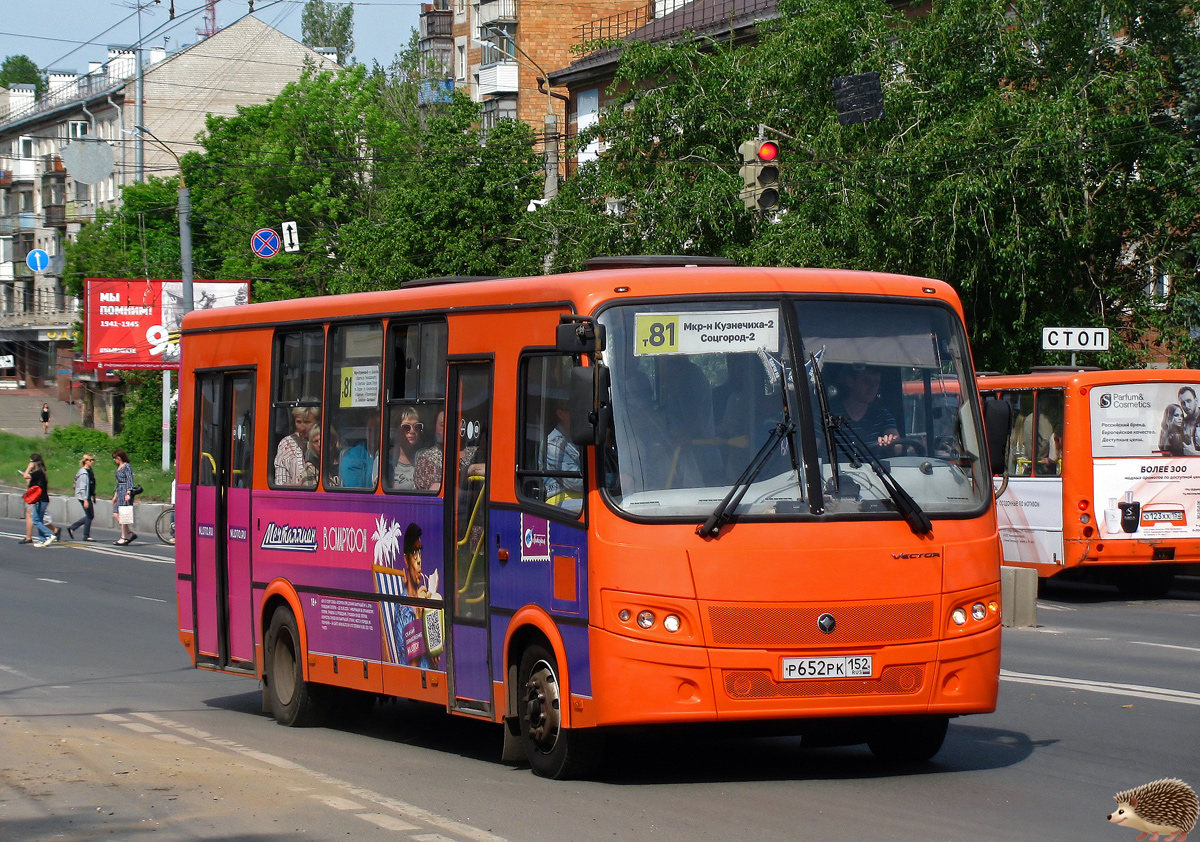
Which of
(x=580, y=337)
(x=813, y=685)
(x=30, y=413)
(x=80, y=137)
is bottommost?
(x=813, y=685)

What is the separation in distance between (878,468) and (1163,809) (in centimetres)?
283

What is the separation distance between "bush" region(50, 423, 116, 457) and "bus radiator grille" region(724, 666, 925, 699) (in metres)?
58.4

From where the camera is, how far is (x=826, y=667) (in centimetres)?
827

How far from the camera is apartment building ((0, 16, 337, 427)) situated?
8844cm

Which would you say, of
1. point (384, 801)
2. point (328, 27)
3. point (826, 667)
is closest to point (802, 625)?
point (826, 667)

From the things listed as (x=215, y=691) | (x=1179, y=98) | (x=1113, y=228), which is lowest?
(x=215, y=691)

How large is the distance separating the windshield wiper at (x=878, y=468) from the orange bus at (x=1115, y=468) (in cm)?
1426

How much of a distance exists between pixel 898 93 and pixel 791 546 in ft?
68.4

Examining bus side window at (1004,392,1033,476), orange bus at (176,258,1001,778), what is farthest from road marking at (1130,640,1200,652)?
orange bus at (176,258,1001,778)

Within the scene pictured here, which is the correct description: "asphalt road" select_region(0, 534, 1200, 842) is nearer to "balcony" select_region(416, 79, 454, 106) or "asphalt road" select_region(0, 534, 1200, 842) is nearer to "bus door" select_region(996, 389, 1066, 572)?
"bus door" select_region(996, 389, 1066, 572)

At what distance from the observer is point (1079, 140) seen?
84.3 feet

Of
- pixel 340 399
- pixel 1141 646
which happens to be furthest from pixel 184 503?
pixel 1141 646

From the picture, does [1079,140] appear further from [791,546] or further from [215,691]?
[791,546]

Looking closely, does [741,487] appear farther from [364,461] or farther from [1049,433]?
[1049,433]
